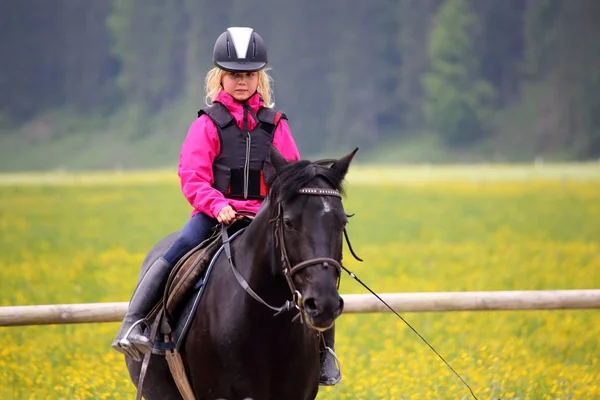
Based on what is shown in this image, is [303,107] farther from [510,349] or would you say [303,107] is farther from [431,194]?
[510,349]

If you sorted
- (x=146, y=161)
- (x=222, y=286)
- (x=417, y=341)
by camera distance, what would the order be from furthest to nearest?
(x=146, y=161) < (x=417, y=341) < (x=222, y=286)

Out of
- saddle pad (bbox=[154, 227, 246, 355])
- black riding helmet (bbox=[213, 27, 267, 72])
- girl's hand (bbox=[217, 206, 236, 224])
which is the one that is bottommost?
saddle pad (bbox=[154, 227, 246, 355])

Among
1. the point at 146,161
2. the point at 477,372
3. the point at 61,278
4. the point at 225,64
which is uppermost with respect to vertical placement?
the point at 225,64

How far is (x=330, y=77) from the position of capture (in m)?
98.6

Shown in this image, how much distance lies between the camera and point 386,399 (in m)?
8.72

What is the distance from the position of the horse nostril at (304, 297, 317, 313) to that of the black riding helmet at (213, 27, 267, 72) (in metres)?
1.89

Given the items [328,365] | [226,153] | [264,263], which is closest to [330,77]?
[226,153]

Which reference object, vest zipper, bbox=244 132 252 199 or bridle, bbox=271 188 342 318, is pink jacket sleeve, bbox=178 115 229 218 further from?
bridle, bbox=271 188 342 318

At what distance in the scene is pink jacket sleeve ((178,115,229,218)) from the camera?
6.07m

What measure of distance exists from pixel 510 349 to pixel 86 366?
175 inches

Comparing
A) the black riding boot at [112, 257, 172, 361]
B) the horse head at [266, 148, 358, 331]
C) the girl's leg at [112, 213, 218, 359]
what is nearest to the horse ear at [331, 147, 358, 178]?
the horse head at [266, 148, 358, 331]

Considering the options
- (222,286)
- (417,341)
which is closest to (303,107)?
(417,341)

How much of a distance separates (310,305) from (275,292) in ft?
2.28

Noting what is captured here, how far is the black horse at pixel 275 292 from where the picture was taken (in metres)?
5.16
